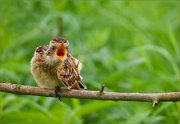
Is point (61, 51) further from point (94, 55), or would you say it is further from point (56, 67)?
point (94, 55)

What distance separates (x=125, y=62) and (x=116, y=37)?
0.98m

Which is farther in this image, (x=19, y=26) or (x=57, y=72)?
(x=19, y=26)

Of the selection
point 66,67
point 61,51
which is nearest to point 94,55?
point 66,67

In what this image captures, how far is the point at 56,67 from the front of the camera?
399 cm

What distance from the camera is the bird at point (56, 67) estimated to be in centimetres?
389

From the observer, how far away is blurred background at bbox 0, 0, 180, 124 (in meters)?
5.72

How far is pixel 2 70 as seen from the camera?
5.97 m

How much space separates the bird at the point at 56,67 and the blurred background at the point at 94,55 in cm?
123

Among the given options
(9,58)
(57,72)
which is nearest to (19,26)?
(9,58)

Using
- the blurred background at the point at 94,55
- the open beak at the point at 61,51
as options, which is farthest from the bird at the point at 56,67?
the blurred background at the point at 94,55

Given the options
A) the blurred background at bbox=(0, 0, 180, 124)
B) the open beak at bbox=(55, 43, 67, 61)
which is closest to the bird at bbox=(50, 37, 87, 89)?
the open beak at bbox=(55, 43, 67, 61)

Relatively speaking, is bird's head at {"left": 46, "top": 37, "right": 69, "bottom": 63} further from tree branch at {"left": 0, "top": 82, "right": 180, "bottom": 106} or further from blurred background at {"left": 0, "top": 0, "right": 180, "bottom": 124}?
blurred background at {"left": 0, "top": 0, "right": 180, "bottom": 124}

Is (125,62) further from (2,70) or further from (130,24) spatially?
(2,70)

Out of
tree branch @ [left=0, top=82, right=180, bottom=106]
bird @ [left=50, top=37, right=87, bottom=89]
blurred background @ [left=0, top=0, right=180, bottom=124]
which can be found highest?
blurred background @ [left=0, top=0, right=180, bottom=124]
